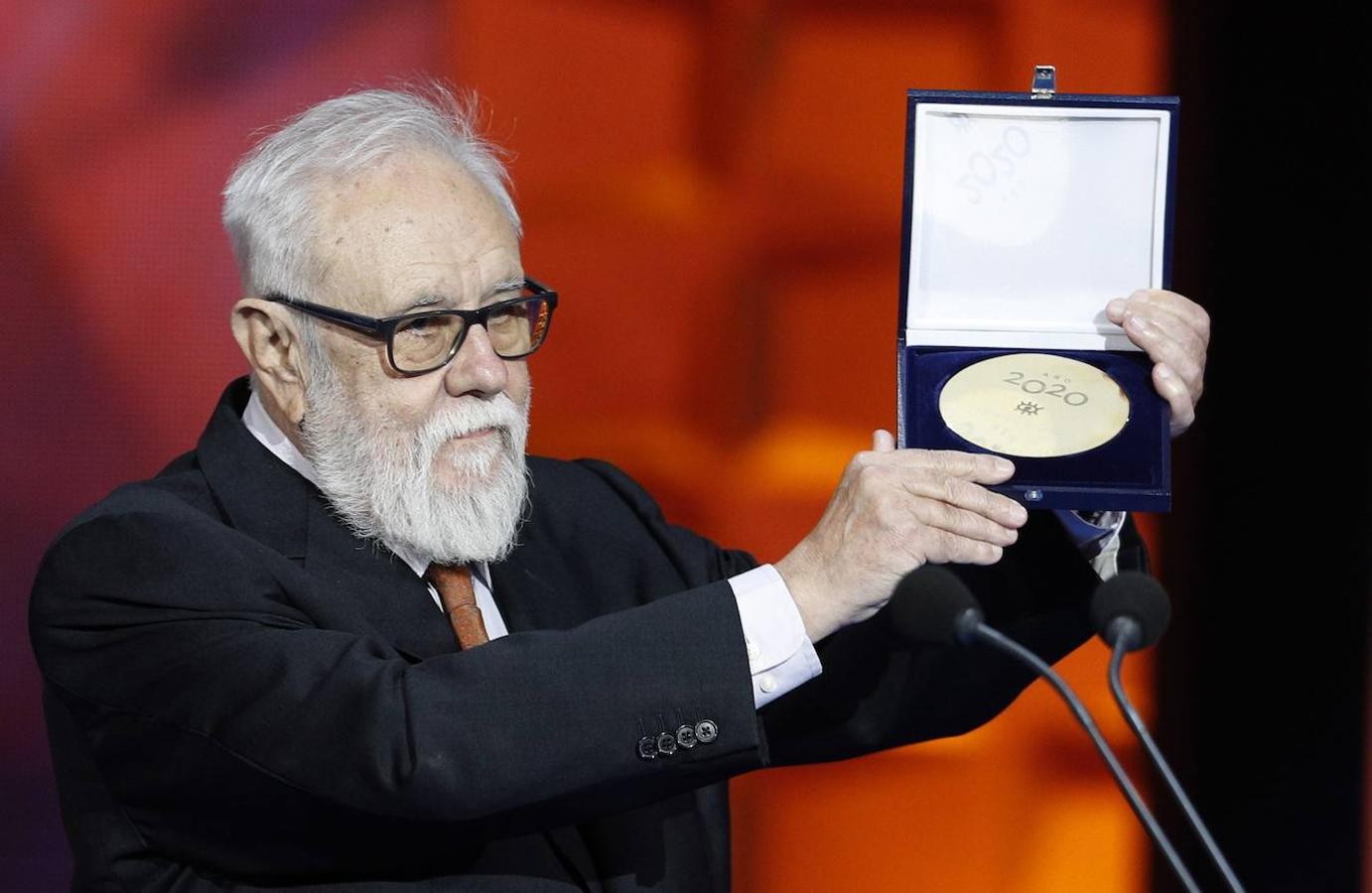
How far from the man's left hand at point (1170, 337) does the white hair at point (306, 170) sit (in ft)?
2.75

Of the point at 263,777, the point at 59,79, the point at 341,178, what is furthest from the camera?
the point at 59,79

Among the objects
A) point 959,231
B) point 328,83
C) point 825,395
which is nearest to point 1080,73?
point 825,395

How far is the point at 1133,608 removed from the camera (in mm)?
1240

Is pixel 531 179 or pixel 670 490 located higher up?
pixel 531 179

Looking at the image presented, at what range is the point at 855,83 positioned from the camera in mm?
2838

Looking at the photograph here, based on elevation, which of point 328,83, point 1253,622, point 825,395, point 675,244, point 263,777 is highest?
point 328,83

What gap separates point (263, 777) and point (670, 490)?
1.37 meters

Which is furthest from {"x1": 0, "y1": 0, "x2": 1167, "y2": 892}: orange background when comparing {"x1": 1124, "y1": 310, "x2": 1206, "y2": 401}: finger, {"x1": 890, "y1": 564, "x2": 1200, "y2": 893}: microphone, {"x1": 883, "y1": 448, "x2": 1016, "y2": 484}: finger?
{"x1": 890, "y1": 564, "x2": 1200, "y2": 893}: microphone

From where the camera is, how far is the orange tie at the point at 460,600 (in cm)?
195

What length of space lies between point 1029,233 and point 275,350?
100 cm

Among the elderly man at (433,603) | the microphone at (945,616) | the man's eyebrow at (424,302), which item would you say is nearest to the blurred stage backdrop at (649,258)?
the elderly man at (433,603)

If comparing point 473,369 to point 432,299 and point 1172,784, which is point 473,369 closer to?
point 432,299

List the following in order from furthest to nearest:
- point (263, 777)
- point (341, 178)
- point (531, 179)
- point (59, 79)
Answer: point (531, 179), point (59, 79), point (341, 178), point (263, 777)

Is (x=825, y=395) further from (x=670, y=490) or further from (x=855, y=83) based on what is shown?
(x=855, y=83)
